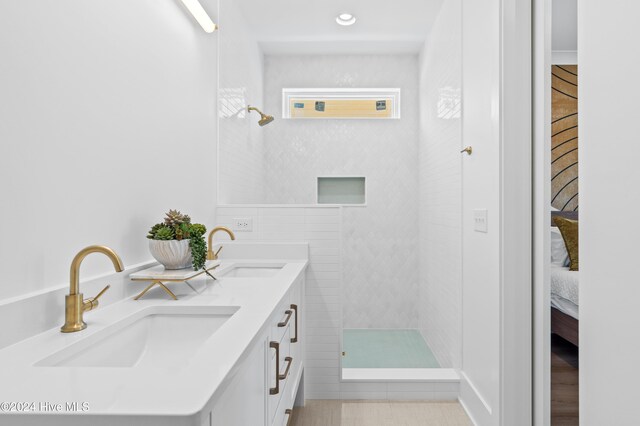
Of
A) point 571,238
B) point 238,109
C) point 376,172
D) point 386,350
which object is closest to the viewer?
point 571,238

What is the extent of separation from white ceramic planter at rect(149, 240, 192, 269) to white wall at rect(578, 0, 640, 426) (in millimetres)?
1252

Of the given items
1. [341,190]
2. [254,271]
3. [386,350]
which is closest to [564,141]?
[341,190]

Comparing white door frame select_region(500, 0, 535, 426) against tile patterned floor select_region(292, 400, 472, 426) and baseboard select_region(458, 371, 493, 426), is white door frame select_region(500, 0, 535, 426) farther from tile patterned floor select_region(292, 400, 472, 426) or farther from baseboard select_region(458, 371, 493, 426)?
tile patterned floor select_region(292, 400, 472, 426)

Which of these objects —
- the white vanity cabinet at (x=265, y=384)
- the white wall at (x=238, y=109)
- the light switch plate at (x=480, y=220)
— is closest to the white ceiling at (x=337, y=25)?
the white wall at (x=238, y=109)

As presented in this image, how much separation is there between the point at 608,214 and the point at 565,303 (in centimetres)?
190

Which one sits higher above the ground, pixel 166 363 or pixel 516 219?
pixel 516 219

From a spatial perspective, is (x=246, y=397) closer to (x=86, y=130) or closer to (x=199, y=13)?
(x=86, y=130)

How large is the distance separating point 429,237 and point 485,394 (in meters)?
1.51

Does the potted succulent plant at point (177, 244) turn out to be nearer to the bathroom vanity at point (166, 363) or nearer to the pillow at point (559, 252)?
the bathroom vanity at point (166, 363)

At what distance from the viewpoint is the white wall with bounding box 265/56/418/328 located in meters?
3.77

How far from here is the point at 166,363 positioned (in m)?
1.08

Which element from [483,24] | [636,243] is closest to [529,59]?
[483,24]

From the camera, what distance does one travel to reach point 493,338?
187 centimetres

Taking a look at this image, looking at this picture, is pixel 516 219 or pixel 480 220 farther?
pixel 480 220
